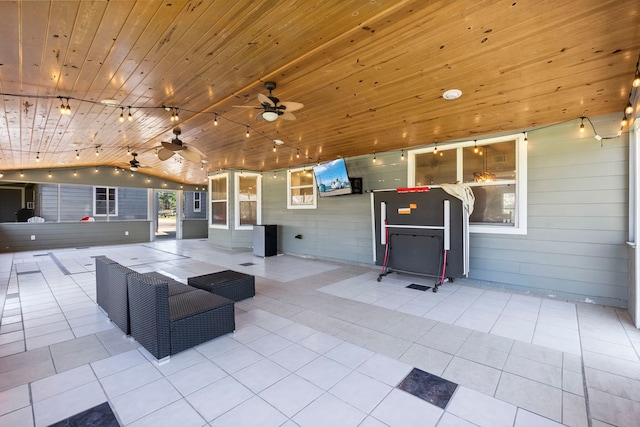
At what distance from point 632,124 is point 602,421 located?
362 cm

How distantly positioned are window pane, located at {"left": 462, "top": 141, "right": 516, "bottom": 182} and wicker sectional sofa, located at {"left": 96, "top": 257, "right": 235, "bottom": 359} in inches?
185

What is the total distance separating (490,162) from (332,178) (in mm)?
3243

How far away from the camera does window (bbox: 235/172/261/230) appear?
932 cm

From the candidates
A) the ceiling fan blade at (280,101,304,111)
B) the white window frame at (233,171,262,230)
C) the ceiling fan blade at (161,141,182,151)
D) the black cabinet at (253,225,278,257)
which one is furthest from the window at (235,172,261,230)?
the ceiling fan blade at (280,101,304,111)

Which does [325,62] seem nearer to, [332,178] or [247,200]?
[332,178]

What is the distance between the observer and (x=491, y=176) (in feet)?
16.3

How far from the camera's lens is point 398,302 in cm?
408

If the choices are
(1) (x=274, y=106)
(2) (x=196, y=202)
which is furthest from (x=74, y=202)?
(1) (x=274, y=106)

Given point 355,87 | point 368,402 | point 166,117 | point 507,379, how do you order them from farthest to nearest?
point 166,117 → point 355,87 → point 507,379 → point 368,402

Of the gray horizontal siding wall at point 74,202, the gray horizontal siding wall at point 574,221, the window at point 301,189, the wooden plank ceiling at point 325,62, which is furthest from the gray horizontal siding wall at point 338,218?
the gray horizontal siding wall at point 74,202

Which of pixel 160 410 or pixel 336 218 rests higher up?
pixel 336 218

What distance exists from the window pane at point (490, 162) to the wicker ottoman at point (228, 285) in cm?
432

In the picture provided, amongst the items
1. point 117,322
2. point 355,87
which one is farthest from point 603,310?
point 117,322

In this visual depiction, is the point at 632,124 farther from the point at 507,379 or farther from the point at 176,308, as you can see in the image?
the point at 176,308
